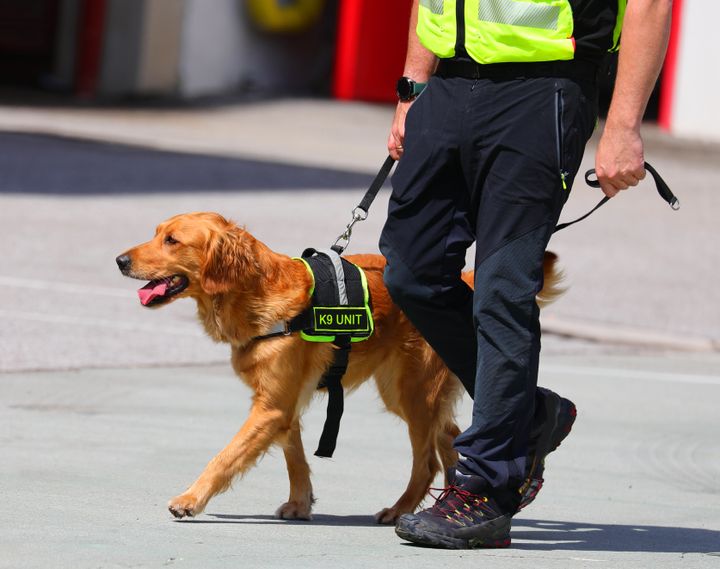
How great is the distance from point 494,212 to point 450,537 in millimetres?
1032

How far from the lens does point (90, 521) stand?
4.96 meters

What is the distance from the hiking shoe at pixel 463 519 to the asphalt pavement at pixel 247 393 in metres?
0.06

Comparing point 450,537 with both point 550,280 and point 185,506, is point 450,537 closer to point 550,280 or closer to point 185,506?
point 185,506

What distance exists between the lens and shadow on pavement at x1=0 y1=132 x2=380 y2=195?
50.1 ft

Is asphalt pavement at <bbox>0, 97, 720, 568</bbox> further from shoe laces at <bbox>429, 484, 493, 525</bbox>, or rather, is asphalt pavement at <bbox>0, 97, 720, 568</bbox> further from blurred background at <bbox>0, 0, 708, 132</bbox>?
blurred background at <bbox>0, 0, 708, 132</bbox>

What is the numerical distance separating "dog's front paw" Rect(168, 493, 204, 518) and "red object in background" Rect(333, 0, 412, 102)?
19913 millimetres

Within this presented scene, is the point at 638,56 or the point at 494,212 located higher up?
the point at 638,56

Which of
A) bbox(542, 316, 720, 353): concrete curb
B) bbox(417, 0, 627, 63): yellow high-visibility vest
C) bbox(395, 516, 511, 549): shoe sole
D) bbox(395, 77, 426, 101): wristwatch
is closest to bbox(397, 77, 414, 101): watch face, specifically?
bbox(395, 77, 426, 101): wristwatch

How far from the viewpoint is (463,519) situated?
4.82 metres

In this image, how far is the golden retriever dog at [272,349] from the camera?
5.26 m

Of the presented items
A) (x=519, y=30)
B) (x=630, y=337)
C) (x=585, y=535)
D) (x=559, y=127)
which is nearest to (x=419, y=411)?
(x=585, y=535)

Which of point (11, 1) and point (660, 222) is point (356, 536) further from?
point (11, 1)

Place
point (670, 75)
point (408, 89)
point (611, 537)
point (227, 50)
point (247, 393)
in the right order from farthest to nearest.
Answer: point (227, 50)
point (670, 75)
point (247, 393)
point (408, 89)
point (611, 537)

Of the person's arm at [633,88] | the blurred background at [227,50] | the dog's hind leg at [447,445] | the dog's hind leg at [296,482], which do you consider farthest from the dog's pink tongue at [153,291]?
the blurred background at [227,50]
